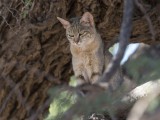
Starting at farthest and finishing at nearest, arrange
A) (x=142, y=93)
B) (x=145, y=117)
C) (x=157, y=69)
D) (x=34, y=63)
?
(x=34, y=63), (x=142, y=93), (x=157, y=69), (x=145, y=117)

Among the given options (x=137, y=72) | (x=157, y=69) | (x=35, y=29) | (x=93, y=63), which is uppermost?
(x=157, y=69)

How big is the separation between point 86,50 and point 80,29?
1.00 ft

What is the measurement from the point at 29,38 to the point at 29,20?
0.26 metres

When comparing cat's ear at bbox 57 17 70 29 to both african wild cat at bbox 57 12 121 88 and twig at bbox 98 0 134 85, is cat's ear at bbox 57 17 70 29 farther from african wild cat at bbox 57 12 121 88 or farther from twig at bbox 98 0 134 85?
twig at bbox 98 0 134 85

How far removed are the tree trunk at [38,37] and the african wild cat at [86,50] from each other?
7.5 inches

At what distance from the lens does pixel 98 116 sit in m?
6.13

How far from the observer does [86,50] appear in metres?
6.43

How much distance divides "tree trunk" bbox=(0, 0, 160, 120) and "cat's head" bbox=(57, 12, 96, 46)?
0.27m

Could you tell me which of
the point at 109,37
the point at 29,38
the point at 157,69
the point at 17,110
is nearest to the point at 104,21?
the point at 109,37

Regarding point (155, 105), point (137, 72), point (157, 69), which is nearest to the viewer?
point (155, 105)

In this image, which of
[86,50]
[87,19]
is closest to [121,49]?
[87,19]

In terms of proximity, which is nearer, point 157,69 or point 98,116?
point 157,69

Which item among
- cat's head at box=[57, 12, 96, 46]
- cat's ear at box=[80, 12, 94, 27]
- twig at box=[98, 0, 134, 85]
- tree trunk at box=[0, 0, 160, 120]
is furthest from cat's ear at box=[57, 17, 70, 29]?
twig at box=[98, 0, 134, 85]

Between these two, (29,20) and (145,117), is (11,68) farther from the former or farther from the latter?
(145,117)
